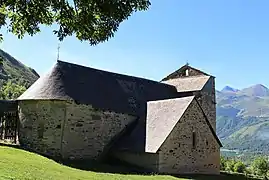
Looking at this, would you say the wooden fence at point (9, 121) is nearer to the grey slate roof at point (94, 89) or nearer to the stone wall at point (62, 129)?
the stone wall at point (62, 129)

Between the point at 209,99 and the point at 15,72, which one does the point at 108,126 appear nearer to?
the point at 209,99

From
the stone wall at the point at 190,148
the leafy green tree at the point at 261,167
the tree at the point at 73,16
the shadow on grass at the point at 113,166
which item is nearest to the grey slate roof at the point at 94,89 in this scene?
the shadow on grass at the point at 113,166

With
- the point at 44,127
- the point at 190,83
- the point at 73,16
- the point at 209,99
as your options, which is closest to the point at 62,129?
the point at 44,127

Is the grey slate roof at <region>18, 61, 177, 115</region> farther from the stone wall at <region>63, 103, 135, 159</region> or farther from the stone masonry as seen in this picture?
the stone masonry

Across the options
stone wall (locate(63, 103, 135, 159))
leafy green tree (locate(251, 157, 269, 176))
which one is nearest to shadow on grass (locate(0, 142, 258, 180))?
stone wall (locate(63, 103, 135, 159))

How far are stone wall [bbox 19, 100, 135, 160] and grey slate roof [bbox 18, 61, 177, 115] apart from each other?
70cm

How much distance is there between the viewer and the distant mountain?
13862 centimetres

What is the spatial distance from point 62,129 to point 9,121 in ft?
19.2

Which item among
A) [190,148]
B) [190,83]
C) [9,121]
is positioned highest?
[190,83]

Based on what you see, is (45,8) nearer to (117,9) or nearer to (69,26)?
(69,26)

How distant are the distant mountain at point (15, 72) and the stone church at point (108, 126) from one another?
349 feet

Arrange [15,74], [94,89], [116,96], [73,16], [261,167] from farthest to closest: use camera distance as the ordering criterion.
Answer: [15,74] → [261,167] → [116,96] → [94,89] → [73,16]

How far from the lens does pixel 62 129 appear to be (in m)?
27.6

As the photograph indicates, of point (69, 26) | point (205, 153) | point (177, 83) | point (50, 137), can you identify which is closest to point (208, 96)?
point (177, 83)
